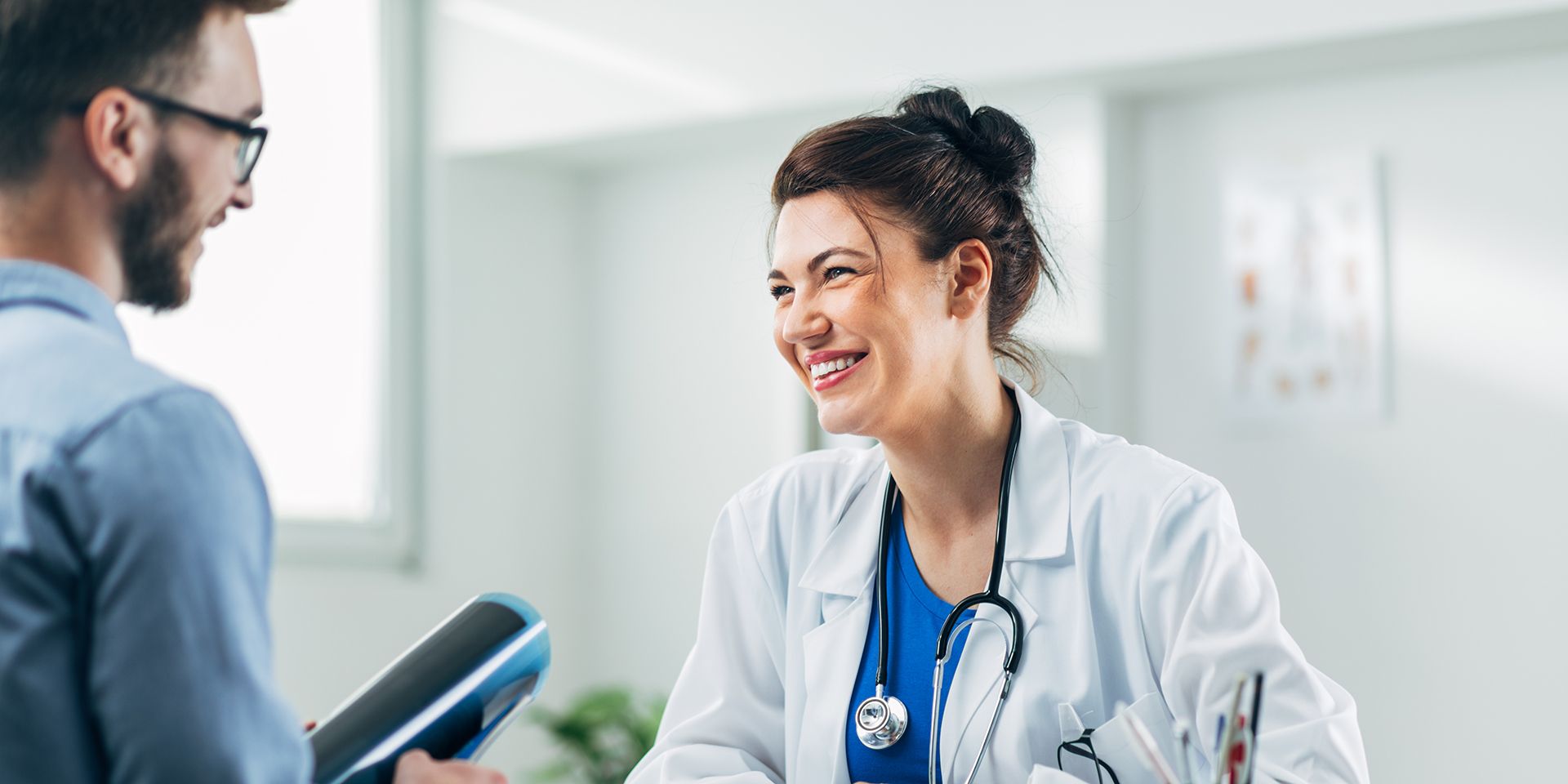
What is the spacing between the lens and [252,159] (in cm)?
101

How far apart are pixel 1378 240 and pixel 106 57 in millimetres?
2734

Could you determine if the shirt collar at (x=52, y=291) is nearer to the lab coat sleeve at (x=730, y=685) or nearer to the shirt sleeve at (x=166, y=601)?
the shirt sleeve at (x=166, y=601)

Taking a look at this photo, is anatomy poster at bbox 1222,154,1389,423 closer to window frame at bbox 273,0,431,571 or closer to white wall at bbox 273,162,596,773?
white wall at bbox 273,162,596,773

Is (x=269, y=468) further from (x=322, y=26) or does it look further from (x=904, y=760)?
(x=904, y=760)

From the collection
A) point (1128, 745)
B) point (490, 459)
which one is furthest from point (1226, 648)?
point (490, 459)

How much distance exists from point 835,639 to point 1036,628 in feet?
0.81

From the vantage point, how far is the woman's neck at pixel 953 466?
1756 mm

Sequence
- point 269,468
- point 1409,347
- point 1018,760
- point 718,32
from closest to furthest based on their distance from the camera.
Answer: point 1018,760, point 1409,347, point 718,32, point 269,468

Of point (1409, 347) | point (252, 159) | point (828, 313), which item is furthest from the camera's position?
point (1409, 347)

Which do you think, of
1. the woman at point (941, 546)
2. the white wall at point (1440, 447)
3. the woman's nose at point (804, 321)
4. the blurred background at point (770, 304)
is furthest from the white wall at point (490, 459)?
the woman's nose at point (804, 321)

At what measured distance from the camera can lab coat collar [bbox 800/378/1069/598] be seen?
1646mm

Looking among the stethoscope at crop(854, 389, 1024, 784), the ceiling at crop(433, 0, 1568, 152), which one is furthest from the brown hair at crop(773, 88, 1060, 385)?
the ceiling at crop(433, 0, 1568, 152)

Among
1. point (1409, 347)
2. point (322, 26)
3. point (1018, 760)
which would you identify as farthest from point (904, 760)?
point (322, 26)

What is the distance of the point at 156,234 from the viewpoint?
0.93 meters
